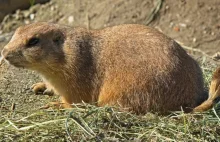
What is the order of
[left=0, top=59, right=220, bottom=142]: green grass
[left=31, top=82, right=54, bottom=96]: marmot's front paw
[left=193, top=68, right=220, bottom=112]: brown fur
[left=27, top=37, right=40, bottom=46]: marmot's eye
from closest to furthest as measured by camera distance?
[left=0, top=59, right=220, bottom=142]: green grass < [left=193, top=68, right=220, bottom=112]: brown fur < [left=27, top=37, right=40, bottom=46]: marmot's eye < [left=31, top=82, right=54, bottom=96]: marmot's front paw

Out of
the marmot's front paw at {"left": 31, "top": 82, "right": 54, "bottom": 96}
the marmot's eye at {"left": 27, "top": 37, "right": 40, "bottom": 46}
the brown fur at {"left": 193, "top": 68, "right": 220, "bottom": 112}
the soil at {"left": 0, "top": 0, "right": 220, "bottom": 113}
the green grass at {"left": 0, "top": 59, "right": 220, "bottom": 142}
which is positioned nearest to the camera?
the green grass at {"left": 0, "top": 59, "right": 220, "bottom": 142}

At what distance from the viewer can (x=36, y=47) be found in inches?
224

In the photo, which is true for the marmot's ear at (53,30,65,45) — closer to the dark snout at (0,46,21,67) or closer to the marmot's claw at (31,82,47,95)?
the dark snout at (0,46,21,67)

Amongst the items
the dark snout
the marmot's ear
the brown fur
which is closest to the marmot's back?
the brown fur

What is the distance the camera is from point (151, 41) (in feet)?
18.7

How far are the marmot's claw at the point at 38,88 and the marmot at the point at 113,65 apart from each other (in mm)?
443

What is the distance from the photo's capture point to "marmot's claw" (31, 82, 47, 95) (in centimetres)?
639

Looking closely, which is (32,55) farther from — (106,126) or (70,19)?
(70,19)

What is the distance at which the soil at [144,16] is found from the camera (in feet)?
30.6

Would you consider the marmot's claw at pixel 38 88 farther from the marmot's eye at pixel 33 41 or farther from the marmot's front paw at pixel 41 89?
the marmot's eye at pixel 33 41

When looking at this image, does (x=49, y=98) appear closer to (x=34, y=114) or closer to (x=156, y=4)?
(x=34, y=114)

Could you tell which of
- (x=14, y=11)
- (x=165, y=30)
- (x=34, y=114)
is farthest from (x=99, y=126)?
(x=14, y=11)

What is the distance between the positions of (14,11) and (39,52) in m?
4.62

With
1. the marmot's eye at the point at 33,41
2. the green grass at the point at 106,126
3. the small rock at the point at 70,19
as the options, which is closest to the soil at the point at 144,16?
the small rock at the point at 70,19
